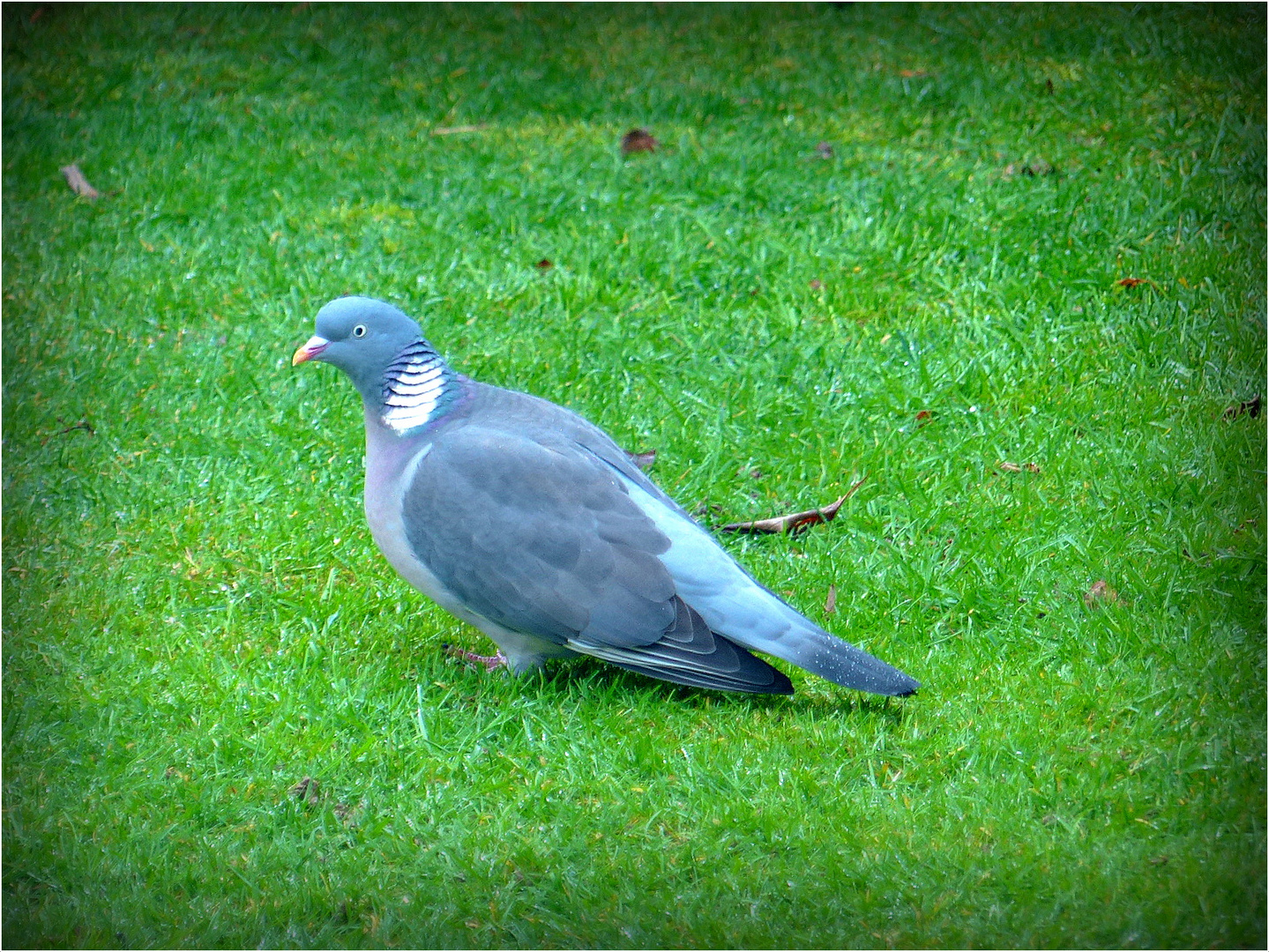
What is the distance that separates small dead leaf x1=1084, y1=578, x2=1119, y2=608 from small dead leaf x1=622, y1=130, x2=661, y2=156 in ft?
11.2

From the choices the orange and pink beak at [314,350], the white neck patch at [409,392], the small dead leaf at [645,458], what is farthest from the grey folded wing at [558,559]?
the small dead leaf at [645,458]

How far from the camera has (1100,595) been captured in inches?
146

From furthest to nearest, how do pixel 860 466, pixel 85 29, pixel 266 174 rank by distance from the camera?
pixel 85 29, pixel 266 174, pixel 860 466

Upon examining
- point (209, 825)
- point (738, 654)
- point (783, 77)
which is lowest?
point (209, 825)

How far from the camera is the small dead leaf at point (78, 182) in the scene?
6172mm

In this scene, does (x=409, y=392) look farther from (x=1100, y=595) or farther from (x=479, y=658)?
(x=1100, y=595)

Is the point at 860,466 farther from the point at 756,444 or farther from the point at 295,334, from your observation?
the point at 295,334

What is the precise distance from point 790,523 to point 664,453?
1.84 ft

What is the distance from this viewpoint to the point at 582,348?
499cm

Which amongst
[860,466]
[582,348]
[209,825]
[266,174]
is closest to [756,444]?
[860,466]

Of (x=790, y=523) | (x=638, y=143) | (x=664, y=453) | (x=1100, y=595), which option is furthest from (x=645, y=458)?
(x=638, y=143)

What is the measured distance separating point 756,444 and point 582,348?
878 mm

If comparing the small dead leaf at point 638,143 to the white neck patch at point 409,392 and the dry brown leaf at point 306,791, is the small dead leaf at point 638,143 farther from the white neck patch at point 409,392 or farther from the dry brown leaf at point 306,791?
the dry brown leaf at point 306,791

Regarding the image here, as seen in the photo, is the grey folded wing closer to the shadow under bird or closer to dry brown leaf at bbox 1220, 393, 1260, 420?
the shadow under bird
